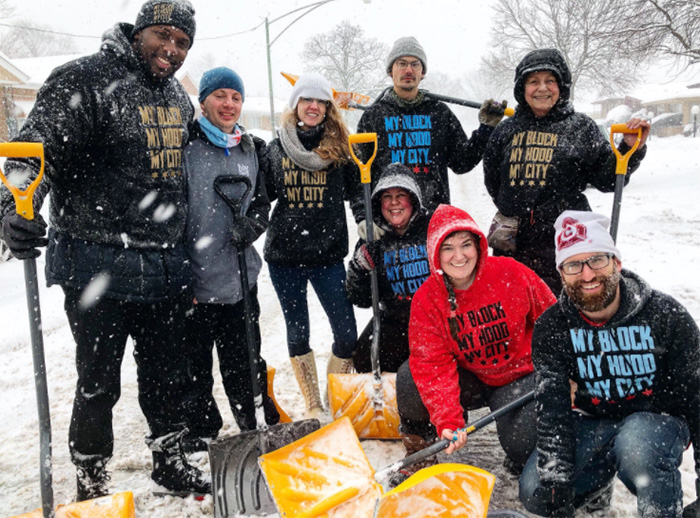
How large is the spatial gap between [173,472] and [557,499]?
1.82 m

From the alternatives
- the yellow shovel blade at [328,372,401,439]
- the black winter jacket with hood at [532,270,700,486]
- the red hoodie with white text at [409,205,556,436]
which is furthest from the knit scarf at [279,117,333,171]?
the black winter jacket with hood at [532,270,700,486]

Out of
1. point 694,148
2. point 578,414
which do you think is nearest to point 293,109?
point 578,414

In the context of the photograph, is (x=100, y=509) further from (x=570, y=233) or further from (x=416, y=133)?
(x=416, y=133)

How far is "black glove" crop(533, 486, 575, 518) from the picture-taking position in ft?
6.84

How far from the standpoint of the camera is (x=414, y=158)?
3.45 metres

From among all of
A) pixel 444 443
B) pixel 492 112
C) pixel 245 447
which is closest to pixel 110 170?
pixel 245 447

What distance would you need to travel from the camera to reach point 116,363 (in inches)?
91.5

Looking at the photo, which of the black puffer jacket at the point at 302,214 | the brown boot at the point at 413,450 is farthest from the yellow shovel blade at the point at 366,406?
the black puffer jacket at the point at 302,214

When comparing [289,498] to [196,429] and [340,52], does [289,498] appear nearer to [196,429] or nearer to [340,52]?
[196,429]

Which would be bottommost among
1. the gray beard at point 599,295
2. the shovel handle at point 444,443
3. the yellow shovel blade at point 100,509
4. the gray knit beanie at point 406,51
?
the yellow shovel blade at point 100,509

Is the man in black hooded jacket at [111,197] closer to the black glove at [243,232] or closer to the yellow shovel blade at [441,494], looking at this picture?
the black glove at [243,232]

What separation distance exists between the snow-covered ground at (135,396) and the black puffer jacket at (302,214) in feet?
3.61

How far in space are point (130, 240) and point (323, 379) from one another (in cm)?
202

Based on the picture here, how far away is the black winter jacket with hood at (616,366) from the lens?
200 centimetres
